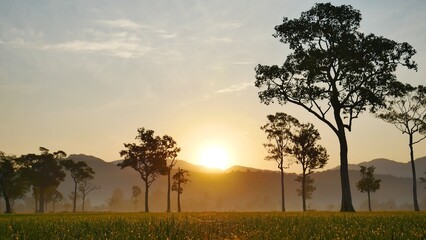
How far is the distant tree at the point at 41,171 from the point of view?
104 metres

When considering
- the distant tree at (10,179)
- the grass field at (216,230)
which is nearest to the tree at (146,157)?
the distant tree at (10,179)

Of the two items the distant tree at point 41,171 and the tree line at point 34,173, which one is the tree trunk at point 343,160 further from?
the distant tree at point 41,171

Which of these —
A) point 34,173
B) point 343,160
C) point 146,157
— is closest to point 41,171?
point 34,173

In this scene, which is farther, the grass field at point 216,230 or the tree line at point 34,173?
the tree line at point 34,173

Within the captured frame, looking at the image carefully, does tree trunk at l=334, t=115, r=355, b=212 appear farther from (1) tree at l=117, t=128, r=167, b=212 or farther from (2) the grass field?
(1) tree at l=117, t=128, r=167, b=212

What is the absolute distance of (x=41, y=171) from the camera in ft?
363

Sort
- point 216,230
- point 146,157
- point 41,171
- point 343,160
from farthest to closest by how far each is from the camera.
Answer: point 41,171 < point 146,157 < point 343,160 < point 216,230

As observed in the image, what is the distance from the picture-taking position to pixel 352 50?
1561 inches

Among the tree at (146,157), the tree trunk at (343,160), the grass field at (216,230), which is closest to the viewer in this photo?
the grass field at (216,230)

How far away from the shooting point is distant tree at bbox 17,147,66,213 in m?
104

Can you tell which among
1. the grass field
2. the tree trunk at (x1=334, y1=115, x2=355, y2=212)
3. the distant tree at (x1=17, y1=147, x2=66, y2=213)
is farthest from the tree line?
the grass field

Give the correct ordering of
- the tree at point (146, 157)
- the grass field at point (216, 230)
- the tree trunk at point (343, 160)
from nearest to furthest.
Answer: the grass field at point (216, 230), the tree trunk at point (343, 160), the tree at point (146, 157)

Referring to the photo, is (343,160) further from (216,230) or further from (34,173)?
(34,173)

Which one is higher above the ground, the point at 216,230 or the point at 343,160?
the point at 343,160
